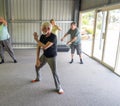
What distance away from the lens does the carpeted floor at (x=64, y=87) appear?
9.38ft

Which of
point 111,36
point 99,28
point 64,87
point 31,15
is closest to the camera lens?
point 64,87

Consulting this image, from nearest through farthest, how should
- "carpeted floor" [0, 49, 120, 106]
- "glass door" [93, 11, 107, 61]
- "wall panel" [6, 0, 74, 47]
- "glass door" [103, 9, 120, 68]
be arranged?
"carpeted floor" [0, 49, 120, 106] < "glass door" [103, 9, 120, 68] < "glass door" [93, 11, 107, 61] < "wall panel" [6, 0, 74, 47]

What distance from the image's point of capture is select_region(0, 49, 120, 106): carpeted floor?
2859 mm

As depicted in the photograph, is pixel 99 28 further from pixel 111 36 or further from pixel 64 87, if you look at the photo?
pixel 64 87

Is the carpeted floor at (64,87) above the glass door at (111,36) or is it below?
below

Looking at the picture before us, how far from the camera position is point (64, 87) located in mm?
3438

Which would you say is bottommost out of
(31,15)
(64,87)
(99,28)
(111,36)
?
(64,87)

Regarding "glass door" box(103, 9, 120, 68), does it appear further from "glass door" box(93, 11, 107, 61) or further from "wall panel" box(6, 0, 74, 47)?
"wall panel" box(6, 0, 74, 47)

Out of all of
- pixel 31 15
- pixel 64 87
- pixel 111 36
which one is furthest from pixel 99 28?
pixel 64 87

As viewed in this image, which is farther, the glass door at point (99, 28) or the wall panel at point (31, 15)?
the wall panel at point (31, 15)

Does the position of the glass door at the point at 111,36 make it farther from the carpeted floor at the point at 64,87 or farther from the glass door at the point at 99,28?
the carpeted floor at the point at 64,87

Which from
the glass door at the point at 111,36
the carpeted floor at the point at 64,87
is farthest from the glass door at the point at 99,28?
the carpeted floor at the point at 64,87

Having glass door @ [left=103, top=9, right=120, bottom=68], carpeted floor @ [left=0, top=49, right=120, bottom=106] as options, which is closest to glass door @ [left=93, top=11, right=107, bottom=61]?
glass door @ [left=103, top=9, right=120, bottom=68]

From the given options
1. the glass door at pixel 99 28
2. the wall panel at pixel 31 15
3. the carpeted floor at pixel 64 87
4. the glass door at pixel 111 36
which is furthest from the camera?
the wall panel at pixel 31 15
